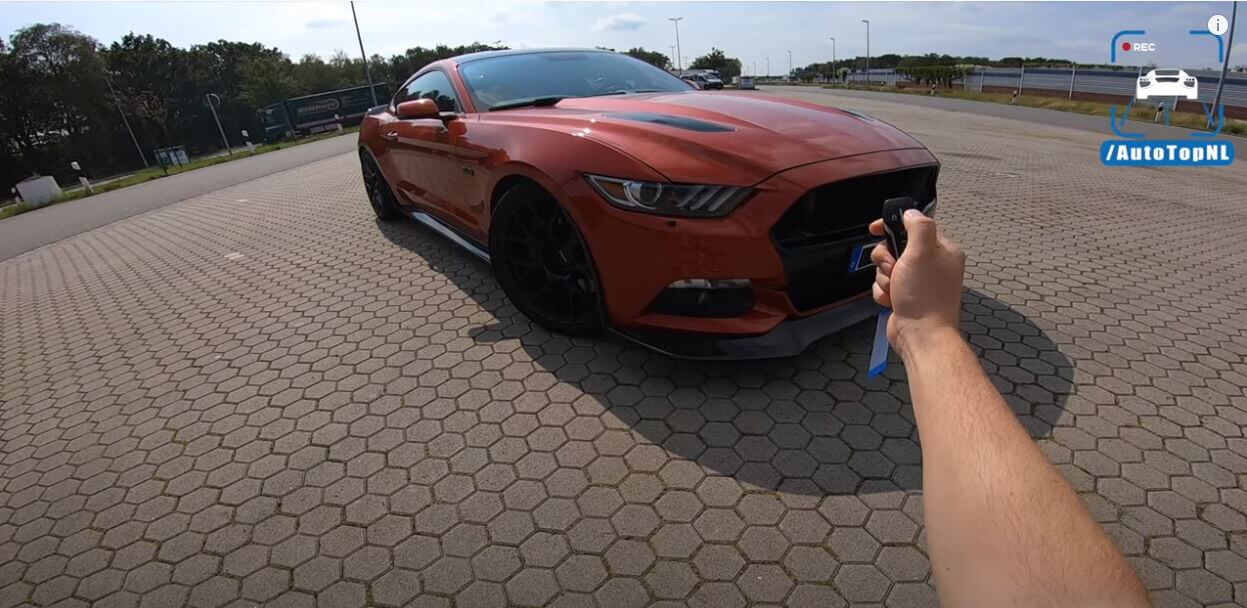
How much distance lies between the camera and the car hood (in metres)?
2.35

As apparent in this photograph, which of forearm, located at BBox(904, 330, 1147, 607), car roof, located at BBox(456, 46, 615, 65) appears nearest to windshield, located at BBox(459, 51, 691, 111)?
car roof, located at BBox(456, 46, 615, 65)

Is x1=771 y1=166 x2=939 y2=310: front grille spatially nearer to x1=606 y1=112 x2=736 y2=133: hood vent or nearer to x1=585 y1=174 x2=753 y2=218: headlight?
x1=585 y1=174 x2=753 y2=218: headlight

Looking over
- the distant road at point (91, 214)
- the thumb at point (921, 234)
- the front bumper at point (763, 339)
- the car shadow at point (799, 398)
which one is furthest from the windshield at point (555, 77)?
the distant road at point (91, 214)

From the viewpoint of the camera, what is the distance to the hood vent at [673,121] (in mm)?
2625

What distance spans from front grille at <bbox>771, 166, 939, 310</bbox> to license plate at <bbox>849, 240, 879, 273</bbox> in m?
0.02

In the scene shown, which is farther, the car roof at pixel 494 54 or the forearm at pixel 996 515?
the car roof at pixel 494 54

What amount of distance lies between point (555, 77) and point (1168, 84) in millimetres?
25077

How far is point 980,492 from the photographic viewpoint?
0.79m

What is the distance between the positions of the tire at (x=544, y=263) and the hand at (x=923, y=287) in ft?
5.40

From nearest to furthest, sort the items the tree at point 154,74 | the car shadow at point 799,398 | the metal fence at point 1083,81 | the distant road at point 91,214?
the car shadow at point 799,398 → the distant road at point 91,214 → the metal fence at point 1083,81 → the tree at point 154,74

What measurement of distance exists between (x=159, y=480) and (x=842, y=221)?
3008 millimetres

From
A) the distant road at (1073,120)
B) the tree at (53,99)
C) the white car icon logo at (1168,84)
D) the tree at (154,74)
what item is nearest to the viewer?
the distant road at (1073,120)

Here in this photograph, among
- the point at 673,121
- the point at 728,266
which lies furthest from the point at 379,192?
the point at 728,266

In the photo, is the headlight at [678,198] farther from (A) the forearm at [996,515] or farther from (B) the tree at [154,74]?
(B) the tree at [154,74]
